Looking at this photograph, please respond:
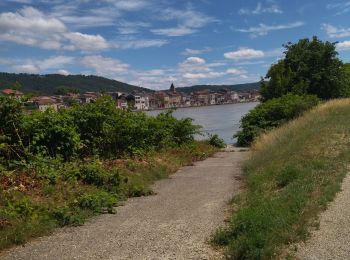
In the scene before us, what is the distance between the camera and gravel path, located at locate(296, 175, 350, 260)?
559 centimetres

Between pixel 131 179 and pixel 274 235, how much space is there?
6.78 metres

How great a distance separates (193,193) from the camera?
436 inches

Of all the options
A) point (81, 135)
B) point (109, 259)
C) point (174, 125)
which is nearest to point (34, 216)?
point (109, 259)

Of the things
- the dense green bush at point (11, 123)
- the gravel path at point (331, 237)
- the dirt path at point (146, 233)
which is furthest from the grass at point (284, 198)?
the dense green bush at point (11, 123)

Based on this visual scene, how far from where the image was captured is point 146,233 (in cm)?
735

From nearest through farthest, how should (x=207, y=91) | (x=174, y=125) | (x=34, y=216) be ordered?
1. (x=34, y=216)
2. (x=174, y=125)
3. (x=207, y=91)

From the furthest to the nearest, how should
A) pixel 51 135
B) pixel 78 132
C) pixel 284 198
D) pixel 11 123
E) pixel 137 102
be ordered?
pixel 137 102
pixel 78 132
pixel 51 135
pixel 11 123
pixel 284 198

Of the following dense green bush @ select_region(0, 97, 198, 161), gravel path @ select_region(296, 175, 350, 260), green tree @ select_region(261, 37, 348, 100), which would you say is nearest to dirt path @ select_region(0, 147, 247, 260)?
gravel path @ select_region(296, 175, 350, 260)

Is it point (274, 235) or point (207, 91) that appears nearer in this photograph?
point (274, 235)

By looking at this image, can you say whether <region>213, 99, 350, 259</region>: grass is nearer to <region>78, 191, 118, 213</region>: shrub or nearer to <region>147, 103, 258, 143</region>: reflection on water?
<region>78, 191, 118, 213</region>: shrub

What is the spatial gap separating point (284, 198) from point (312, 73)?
40.1 meters

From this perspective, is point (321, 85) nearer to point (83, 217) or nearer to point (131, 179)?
point (131, 179)

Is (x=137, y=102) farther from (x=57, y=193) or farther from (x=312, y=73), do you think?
(x=57, y=193)

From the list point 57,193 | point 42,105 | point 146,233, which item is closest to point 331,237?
point 146,233
